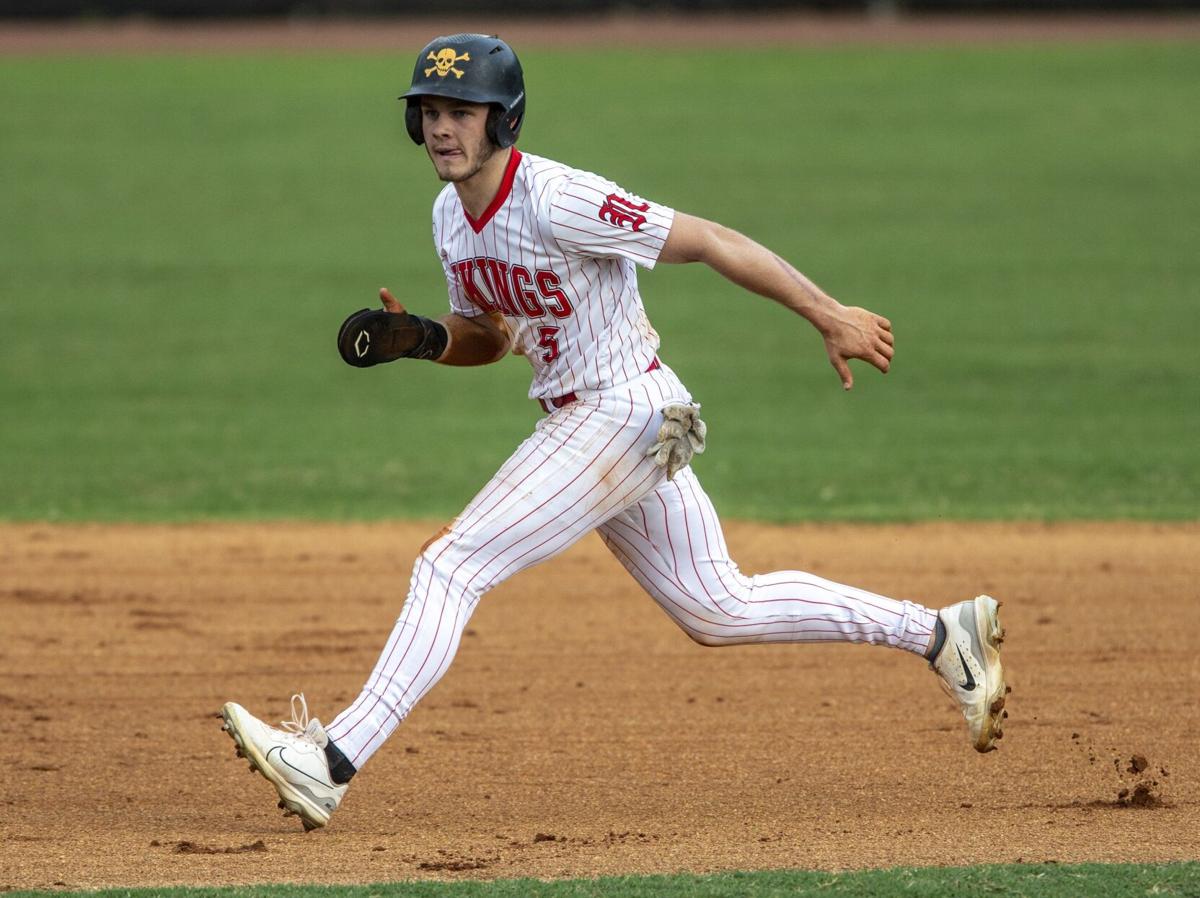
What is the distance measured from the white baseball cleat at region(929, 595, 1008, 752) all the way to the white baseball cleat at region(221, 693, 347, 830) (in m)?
1.90

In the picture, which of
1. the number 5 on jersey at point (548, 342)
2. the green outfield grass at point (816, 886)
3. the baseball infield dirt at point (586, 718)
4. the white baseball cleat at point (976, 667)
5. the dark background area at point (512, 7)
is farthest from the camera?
the dark background area at point (512, 7)

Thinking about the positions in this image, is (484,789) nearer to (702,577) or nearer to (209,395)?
(702,577)

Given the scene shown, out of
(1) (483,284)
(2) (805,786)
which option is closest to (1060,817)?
(2) (805,786)

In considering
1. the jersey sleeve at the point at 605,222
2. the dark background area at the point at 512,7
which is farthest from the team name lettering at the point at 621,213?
the dark background area at the point at 512,7

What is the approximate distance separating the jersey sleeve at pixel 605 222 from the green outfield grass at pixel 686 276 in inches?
207

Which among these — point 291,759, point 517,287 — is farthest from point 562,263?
point 291,759

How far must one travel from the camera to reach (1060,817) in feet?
16.5

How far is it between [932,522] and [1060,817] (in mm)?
4582

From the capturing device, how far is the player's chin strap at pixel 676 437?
484 cm

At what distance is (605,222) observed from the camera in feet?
15.3

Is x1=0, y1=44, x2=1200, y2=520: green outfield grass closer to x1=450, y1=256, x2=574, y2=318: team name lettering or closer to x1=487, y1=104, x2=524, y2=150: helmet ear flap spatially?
x1=450, y1=256, x2=574, y2=318: team name lettering

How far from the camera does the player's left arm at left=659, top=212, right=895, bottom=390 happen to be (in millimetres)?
4723

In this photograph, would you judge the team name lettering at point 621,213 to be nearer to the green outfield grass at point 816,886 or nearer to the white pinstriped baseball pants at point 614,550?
the white pinstriped baseball pants at point 614,550

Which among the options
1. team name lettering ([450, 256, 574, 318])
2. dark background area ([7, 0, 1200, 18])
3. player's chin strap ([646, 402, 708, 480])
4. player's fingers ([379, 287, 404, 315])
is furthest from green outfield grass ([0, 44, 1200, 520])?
team name lettering ([450, 256, 574, 318])
